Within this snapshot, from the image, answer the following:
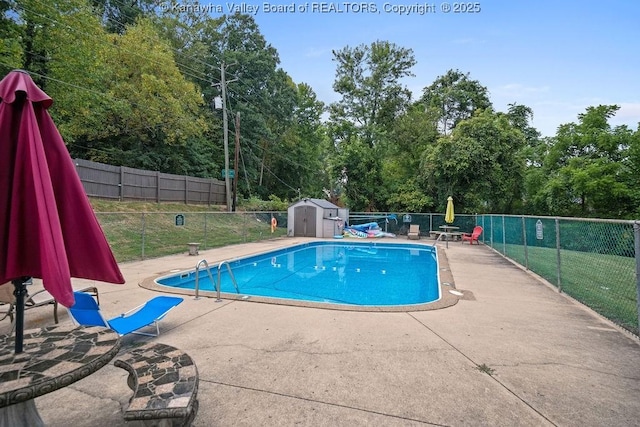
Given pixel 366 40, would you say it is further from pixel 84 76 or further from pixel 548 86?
pixel 84 76

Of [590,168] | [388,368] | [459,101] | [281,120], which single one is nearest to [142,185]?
[388,368]

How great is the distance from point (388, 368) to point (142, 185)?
19303 mm

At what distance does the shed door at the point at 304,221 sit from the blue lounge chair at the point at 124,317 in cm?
1471

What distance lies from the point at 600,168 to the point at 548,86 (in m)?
6.58

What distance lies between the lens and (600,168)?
18547 millimetres

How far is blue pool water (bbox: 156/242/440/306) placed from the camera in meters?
7.93

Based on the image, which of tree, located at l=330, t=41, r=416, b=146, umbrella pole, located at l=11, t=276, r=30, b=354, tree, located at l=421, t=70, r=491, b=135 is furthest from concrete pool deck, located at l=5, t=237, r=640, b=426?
tree, located at l=421, t=70, r=491, b=135

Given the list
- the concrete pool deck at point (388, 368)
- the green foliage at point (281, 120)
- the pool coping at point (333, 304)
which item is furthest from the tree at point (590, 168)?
the concrete pool deck at point (388, 368)

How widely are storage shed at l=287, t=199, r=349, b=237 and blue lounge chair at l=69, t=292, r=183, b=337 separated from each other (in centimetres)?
1466

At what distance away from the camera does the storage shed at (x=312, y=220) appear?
62.3 ft

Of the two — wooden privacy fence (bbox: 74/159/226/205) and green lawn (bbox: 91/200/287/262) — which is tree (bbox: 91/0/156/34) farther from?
green lawn (bbox: 91/200/287/262)

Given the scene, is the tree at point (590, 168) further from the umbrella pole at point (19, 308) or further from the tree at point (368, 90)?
the umbrella pole at point (19, 308)

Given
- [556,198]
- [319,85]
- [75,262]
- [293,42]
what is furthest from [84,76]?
[319,85]

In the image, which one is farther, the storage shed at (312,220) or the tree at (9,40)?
the storage shed at (312,220)
